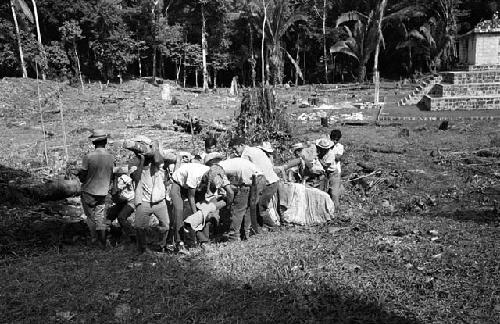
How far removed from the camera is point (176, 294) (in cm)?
435

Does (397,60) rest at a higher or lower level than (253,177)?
higher

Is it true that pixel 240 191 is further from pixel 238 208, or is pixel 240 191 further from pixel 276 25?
pixel 276 25

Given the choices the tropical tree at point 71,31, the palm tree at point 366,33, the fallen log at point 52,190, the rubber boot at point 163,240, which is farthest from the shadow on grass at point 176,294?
the tropical tree at point 71,31

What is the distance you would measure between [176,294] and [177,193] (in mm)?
1449

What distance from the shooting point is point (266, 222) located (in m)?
6.50

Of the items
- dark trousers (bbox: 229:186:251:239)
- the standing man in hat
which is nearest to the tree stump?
the standing man in hat

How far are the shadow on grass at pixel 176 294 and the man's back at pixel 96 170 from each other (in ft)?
2.84

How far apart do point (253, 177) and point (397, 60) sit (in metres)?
34.2

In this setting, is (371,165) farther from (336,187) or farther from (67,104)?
(67,104)

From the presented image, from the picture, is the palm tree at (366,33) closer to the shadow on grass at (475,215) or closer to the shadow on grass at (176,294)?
the shadow on grass at (475,215)

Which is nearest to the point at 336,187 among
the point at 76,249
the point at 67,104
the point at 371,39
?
the point at 76,249

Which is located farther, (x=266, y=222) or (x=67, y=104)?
(x=67, y=104)

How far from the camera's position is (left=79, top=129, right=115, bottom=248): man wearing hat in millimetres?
5617

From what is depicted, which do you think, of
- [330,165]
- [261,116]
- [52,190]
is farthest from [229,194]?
[261,116]
